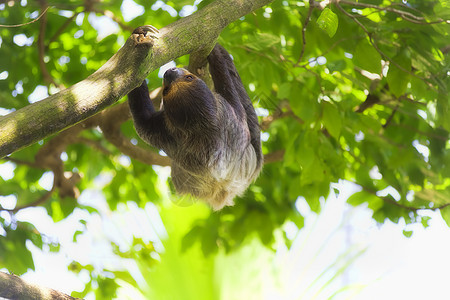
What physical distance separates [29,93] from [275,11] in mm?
2260

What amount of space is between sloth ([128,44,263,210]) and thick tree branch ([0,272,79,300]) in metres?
1.39

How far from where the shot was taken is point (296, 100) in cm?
374

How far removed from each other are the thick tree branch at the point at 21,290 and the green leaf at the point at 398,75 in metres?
2.48

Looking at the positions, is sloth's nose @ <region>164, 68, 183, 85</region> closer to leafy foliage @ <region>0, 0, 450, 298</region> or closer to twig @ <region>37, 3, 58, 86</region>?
leafy foliage @ <region>0, 0, 450, 298</region>

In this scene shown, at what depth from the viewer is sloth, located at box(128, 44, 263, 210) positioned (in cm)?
328

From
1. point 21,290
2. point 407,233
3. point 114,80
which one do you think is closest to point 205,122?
point 114,80

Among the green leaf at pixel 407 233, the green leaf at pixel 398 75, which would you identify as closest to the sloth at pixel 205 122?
the green leaf at pixel 398 75

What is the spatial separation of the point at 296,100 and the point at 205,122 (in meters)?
0.81

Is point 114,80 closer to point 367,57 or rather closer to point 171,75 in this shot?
point 171,75

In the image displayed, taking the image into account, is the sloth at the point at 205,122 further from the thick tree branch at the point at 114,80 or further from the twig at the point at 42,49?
the twig at the point at 42,49

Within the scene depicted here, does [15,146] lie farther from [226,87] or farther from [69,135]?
[69,135]

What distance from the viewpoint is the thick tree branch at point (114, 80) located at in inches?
72.7

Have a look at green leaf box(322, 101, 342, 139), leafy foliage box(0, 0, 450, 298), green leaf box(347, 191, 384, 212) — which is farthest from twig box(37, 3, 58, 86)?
green leaf box(347, 191, 384, 212)

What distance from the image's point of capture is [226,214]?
5.45 metres
